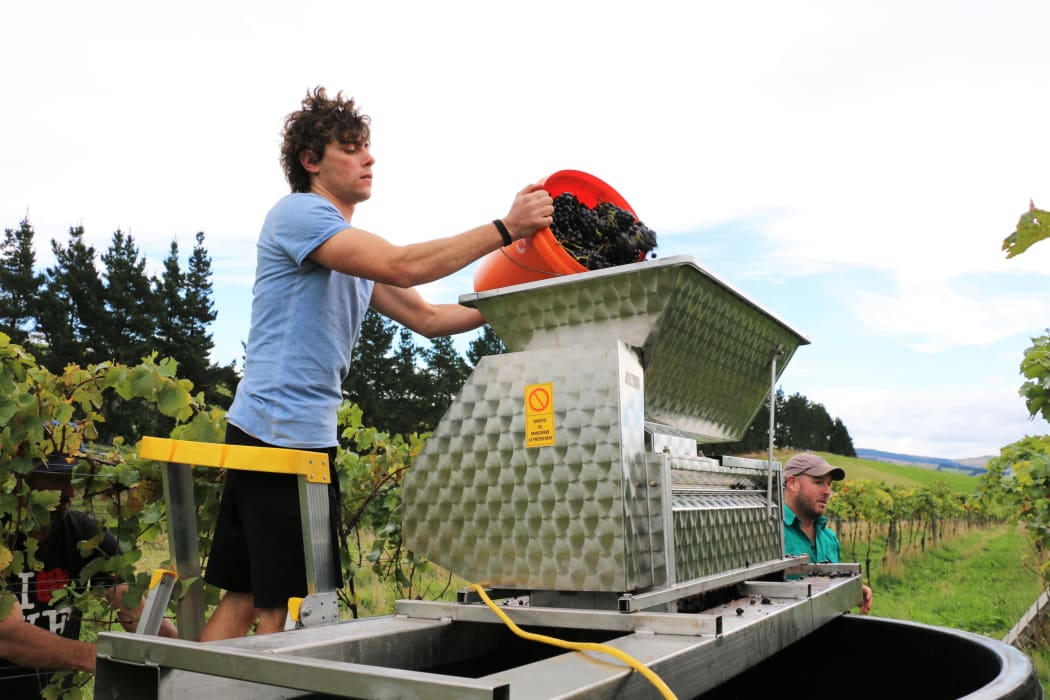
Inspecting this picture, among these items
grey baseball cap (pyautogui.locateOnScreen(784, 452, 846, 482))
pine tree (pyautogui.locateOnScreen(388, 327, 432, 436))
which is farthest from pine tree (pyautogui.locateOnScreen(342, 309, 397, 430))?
grey baseball cap (pyautogui.locateOnScreen(784, 452, 846, 482))

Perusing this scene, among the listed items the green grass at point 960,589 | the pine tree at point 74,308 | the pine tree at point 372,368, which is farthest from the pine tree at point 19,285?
the green grass at point 960,589

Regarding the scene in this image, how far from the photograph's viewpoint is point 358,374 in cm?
4591

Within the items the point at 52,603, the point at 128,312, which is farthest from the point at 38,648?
the point at 128,312

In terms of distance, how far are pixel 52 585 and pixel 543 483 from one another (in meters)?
2.46

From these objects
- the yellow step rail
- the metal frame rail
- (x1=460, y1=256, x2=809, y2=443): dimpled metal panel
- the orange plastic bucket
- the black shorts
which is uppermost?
the orange plastic bucket

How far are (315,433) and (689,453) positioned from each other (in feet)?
→ 3.20

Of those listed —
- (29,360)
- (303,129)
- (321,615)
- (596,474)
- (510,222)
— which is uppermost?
(303,129)

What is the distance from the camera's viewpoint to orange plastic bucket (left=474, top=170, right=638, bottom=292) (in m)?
2.17

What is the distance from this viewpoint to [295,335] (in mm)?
2309

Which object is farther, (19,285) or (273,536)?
(19,285)

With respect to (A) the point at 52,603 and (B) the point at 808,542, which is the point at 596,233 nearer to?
(A) the point at 52,603

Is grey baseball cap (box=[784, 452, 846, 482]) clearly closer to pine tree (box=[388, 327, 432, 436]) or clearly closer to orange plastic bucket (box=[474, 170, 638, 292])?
orange plastic bucket (box=[474, 170, 638, 292])

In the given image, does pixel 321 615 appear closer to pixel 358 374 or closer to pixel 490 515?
pixel 490 515

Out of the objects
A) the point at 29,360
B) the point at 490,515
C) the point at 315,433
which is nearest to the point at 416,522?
the point at 490,515
